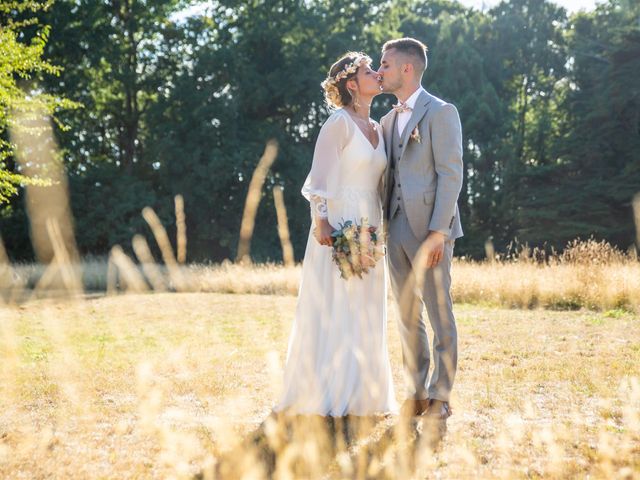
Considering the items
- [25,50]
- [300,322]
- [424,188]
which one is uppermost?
[25,50]

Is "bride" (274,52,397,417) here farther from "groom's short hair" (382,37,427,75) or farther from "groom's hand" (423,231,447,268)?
"groom's hand" (423,231,447,268)

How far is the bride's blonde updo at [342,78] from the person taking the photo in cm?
472

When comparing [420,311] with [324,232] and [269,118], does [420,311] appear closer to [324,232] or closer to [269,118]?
[324,232]

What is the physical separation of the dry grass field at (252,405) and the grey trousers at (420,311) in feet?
0.98

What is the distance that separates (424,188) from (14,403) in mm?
3282

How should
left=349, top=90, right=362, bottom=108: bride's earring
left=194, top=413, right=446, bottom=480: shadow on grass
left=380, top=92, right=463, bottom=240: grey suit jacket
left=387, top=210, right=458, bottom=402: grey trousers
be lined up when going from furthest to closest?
left=349, top=90, right=362, bottom=108: bride's earring, left=387, top=210, right=458, bottom=402: grey trousers, left=380, top=92, right=463, bottom=240: grey suit jacket, left=194, top=413, right=446, bottom=480: shadow on grass

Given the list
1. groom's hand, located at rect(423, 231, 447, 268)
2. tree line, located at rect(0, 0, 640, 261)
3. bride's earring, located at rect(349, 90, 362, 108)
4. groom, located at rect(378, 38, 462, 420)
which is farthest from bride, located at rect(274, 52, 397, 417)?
tree line, located at rect(0, 0, 640, 261)

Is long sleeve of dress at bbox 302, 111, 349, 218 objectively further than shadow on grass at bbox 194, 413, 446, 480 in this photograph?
Yes

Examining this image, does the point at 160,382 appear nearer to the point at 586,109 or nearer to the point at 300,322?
the point at 300,322

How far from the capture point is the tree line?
2758cm

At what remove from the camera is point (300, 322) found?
4742 mm

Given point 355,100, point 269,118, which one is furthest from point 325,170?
point 269,118

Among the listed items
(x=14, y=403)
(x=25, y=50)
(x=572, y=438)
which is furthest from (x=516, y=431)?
(x=25, y=50)

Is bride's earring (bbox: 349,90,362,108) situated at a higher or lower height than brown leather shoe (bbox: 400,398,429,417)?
higher
